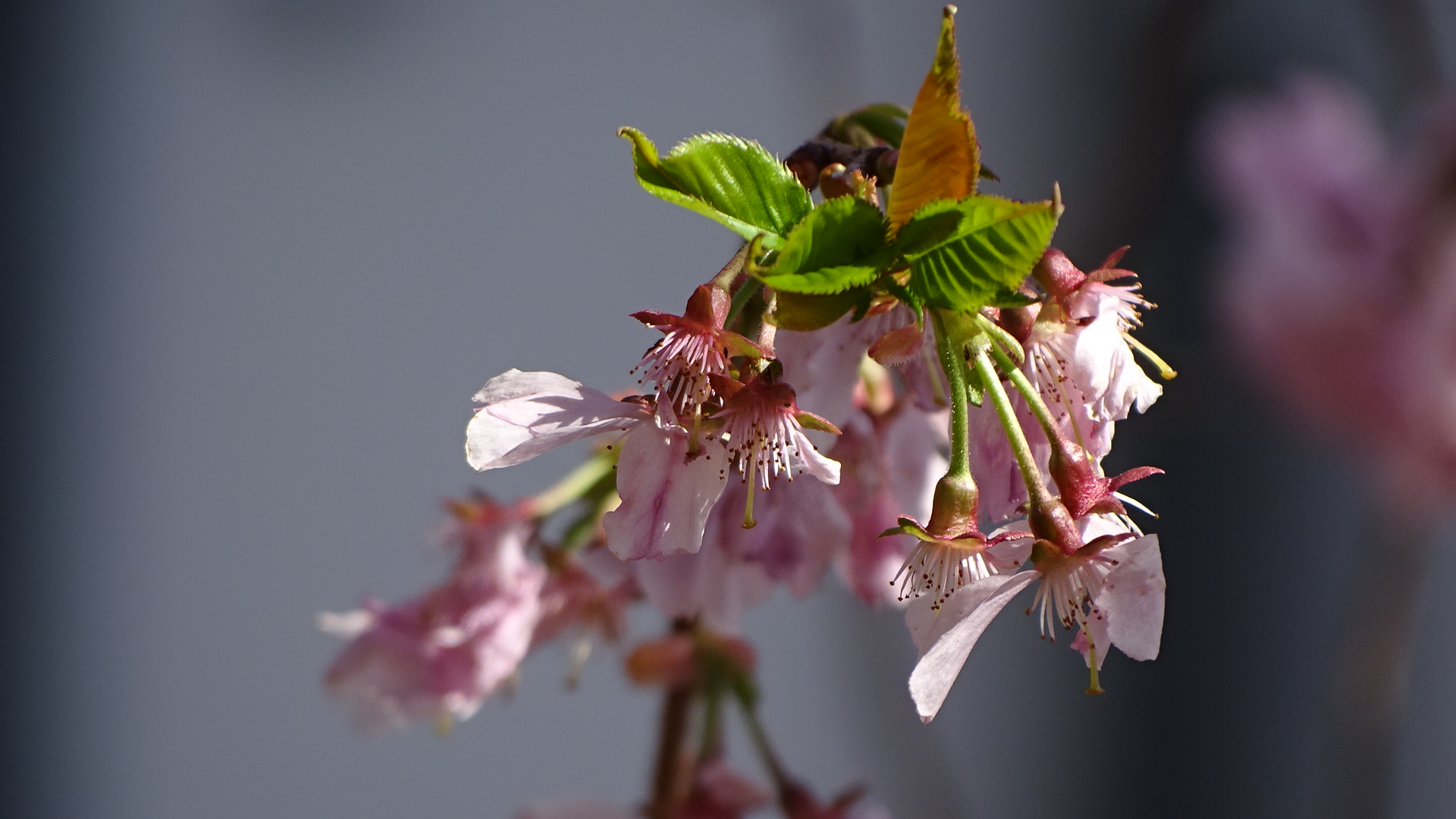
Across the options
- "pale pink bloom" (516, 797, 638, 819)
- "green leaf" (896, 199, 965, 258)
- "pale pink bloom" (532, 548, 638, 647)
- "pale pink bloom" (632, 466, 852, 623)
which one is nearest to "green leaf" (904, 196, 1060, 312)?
"green leaf" (896, 199, 965, 258)

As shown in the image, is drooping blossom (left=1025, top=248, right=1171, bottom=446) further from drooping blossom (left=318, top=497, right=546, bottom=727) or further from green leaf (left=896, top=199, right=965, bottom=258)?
drooping blossom (left=318, top=497, right=546, bottom=727)

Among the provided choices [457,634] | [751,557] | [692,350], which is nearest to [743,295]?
[692,350]

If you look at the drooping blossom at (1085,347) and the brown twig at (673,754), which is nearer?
the drooping blossom at (1085,347)

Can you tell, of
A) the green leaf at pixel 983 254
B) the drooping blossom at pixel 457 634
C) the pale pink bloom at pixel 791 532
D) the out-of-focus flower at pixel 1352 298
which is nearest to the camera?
the green leaf at pixel 983 254

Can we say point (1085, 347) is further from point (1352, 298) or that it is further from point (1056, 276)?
point (1352, 298)

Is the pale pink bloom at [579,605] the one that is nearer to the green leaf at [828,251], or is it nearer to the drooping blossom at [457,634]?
the drooping blossom at [457,634]

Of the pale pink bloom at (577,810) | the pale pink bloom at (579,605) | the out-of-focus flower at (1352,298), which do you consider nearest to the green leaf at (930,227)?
the pale pink bloom at (579,605)

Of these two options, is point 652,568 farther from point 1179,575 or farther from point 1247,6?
point 1247,6
